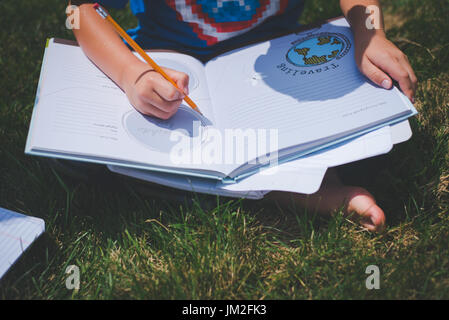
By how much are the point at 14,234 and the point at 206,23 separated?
74 centimetres

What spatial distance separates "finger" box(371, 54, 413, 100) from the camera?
0.97m

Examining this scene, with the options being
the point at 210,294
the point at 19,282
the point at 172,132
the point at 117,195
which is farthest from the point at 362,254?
the point at 19,282

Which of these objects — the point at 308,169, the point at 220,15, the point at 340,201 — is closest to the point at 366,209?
the point at 340,201

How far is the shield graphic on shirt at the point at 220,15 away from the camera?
4.02 feet

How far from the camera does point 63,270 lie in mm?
959

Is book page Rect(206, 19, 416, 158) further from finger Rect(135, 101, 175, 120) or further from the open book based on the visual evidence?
finger Rect(135, 101, 175, 120)

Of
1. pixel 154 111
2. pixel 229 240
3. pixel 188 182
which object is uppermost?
pixel 154 111

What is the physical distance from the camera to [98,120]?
97cm

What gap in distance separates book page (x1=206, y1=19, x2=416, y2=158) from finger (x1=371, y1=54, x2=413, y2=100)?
0.09 feet

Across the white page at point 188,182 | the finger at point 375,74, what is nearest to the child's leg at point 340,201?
the white page at point 188,182

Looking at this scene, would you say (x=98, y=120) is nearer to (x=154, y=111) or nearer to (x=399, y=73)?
(x=154, y=111)

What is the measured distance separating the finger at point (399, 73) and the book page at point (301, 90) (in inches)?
1.1

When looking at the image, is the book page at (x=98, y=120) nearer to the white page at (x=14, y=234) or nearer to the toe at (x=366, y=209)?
the white page at (x=14, y=234)
